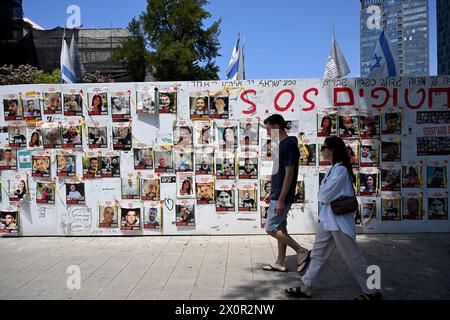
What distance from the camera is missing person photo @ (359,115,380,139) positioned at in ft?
21.5

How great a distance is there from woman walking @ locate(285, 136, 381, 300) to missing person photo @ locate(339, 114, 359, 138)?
260 cm

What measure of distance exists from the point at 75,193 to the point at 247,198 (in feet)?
9.16

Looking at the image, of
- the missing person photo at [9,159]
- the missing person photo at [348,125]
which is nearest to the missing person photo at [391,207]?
the missing person photo at [348,125]

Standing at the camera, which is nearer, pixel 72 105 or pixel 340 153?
pixel 340 153

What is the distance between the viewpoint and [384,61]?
23.8 ft

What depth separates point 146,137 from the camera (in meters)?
6.59

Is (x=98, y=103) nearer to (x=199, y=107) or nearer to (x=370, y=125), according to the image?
(x=199, y=107)

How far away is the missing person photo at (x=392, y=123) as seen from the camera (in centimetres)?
652

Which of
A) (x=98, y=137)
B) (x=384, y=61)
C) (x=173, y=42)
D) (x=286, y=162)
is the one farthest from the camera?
(x=173, y=42)

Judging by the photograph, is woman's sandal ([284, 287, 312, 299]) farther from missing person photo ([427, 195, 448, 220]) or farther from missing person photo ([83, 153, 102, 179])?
missing person photo ([83, 153, 102, 179])

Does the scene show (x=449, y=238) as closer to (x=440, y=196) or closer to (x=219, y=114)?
(x=440, y=196)

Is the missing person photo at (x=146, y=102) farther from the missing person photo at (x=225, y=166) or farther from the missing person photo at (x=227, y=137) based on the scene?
the missing person photo at (x=225, y=166)

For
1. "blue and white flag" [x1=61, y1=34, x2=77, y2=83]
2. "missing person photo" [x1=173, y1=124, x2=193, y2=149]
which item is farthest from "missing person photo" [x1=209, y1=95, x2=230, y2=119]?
"blue and white flag" [x1=61, y1=34, x2=77, y2=83]

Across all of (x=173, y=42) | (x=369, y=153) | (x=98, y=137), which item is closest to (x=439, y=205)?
(x=369, y=153)
